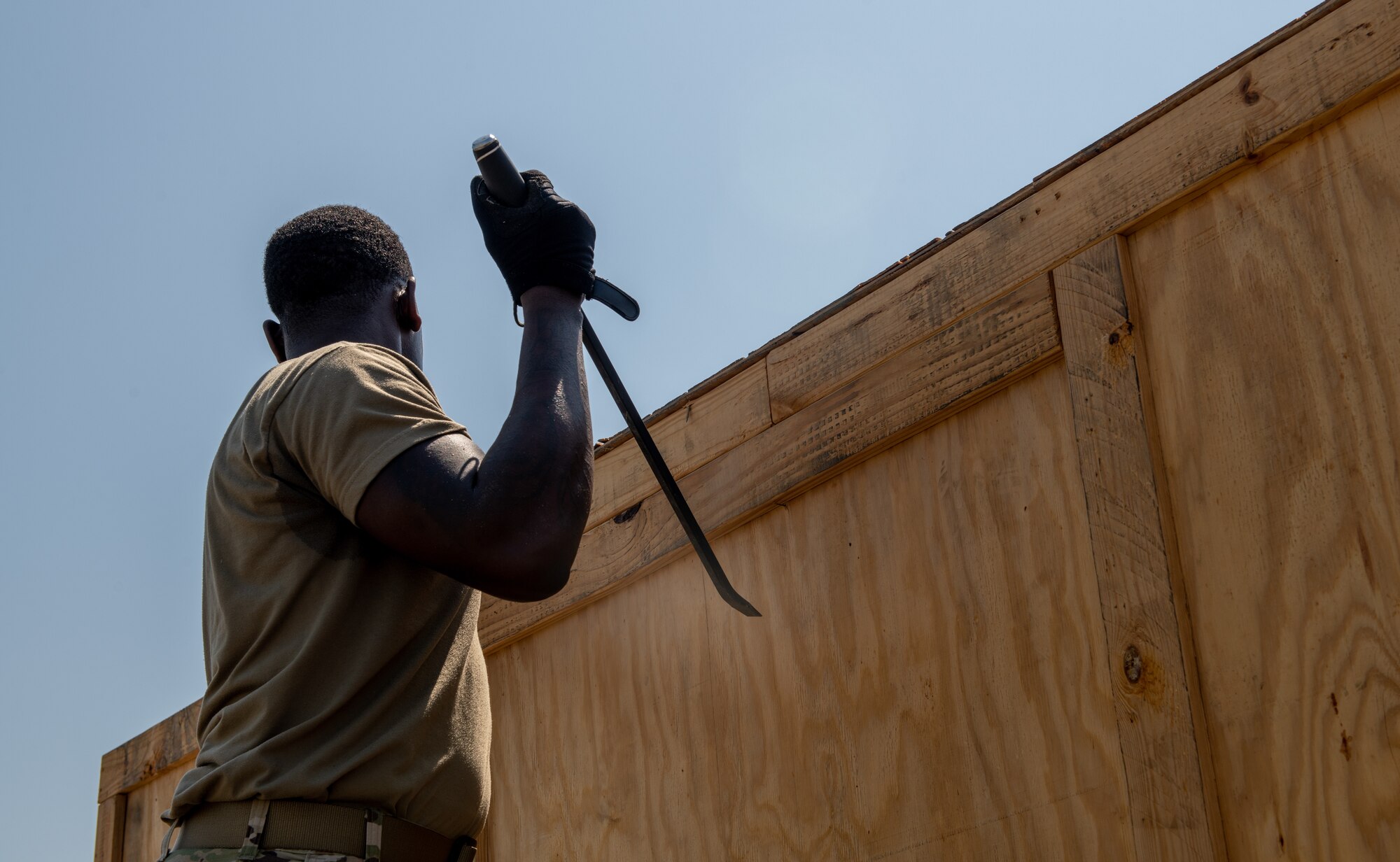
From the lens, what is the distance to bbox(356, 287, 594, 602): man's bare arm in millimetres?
1835

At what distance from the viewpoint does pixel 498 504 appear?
1.84 m

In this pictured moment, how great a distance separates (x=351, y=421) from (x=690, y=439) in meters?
1.44

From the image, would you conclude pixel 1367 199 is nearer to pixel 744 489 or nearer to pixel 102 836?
pixel 744 489

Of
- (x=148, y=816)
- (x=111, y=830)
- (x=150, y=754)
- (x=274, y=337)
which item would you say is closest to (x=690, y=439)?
(x=274, y=337)

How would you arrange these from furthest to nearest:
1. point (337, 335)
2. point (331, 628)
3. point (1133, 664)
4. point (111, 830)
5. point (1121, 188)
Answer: point (111, 830)
point (1121, 188)
point (337, 335)
point (1133, 664)
point (331, 628)

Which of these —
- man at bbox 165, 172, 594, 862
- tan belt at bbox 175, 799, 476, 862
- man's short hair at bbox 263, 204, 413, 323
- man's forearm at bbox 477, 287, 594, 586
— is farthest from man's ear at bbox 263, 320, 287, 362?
tan belt at bbox 175, 799, 476, 862

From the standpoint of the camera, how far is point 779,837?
2744 mm

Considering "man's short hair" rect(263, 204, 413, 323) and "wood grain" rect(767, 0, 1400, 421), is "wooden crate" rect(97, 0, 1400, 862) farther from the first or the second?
"man's short hair" rect(263, 204, 413, 323)

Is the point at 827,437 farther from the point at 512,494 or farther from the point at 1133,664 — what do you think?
the point at 512,494

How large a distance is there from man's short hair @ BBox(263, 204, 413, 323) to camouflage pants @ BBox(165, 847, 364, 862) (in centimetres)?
91

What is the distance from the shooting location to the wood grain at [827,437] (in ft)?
8.28

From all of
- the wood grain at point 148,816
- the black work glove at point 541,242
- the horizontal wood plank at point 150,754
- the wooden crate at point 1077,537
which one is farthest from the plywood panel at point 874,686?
the wood grain at point 148,816

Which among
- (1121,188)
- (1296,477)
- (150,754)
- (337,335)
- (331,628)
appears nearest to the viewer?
(331,628)

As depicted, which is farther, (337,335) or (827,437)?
(827,437)
